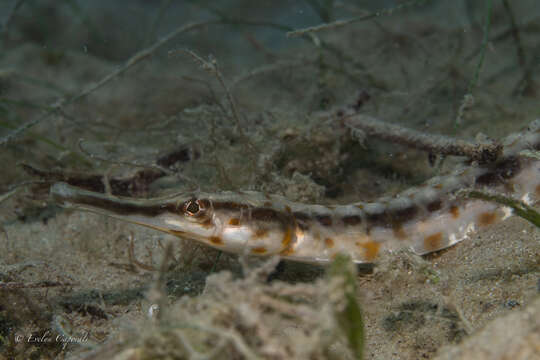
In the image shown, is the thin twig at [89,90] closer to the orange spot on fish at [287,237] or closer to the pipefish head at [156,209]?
the pipefish head at [156,209]

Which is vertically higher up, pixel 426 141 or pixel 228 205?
pixel 426 141

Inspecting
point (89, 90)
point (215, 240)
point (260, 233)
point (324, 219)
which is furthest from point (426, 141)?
point (89, 90)

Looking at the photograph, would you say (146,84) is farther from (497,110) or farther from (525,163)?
(525,163)

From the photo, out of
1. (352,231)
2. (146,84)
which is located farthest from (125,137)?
(352,231)

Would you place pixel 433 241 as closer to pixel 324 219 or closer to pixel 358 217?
pixel 358 217

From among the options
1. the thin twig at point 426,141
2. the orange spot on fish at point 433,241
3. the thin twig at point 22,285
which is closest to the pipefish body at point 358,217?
the orange spot on fish at point 433,241

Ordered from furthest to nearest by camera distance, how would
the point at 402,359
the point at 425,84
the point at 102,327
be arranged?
the point at 425,84 → the point at 102,327 → the point at 402,359
